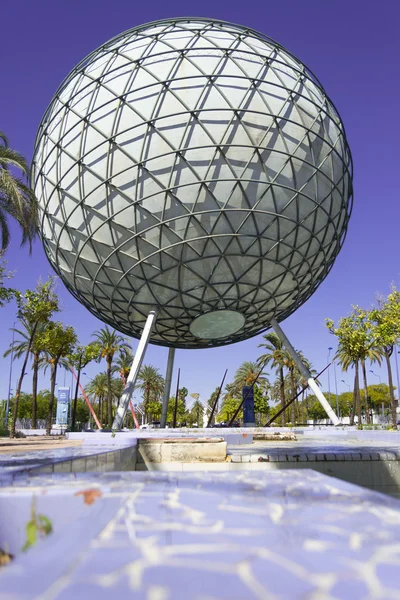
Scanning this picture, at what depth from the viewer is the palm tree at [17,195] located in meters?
15.0

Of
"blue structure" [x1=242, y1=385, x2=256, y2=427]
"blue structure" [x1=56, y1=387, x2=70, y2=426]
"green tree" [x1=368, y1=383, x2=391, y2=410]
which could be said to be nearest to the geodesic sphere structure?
"blue structure" [x1=242, y1=385, x2=256, y2=427]

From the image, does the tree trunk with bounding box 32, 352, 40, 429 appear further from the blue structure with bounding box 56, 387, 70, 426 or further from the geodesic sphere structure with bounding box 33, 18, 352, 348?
the geodesic sphere structure with bounding box 33, 18, 352, 348

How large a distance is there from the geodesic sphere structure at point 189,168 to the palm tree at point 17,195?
3.27 metres

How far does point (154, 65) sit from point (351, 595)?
2042 cm

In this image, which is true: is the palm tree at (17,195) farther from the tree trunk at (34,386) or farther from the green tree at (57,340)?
the tree trunk at (34,386)

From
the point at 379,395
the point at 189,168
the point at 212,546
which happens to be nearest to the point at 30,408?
the point at 379,395

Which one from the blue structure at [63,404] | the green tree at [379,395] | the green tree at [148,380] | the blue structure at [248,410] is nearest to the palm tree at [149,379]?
the green tree at [148,380]

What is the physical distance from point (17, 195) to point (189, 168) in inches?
263

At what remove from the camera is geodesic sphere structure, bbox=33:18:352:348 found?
18141mm

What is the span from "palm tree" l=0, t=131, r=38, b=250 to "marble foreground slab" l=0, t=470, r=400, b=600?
13.3 metres

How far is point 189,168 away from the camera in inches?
711

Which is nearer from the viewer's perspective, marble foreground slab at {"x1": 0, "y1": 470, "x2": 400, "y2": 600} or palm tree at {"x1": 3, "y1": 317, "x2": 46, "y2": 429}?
marble foreground slab at {"x1": 0, "y1": 470, "x2": 400, "y2": 600}

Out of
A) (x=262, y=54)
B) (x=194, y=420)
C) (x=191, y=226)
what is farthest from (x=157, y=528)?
(x=194, y=420)

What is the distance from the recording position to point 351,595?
1703 mm
